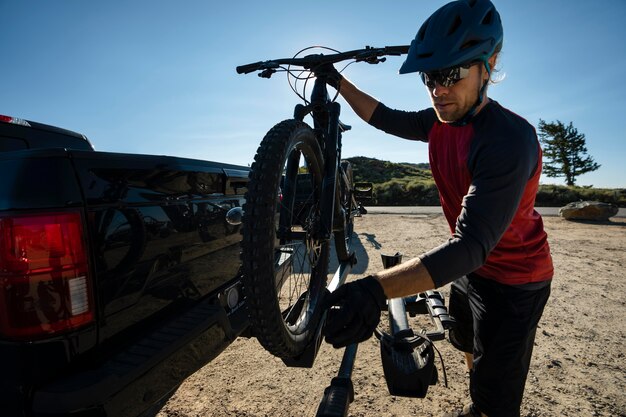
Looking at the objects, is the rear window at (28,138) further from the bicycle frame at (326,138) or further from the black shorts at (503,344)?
the black shorts at (503,344)

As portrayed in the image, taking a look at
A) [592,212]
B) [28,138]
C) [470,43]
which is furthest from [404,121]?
[592,212]

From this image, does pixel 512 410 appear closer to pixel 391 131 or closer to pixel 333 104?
pixel 391 131

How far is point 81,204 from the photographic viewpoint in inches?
50.1

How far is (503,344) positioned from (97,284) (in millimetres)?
2015

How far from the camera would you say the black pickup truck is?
1.17 metres

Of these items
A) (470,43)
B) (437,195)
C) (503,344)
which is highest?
(470,43)

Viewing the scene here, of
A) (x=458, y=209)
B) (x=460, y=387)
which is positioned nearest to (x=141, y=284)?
(x=458, y=209)

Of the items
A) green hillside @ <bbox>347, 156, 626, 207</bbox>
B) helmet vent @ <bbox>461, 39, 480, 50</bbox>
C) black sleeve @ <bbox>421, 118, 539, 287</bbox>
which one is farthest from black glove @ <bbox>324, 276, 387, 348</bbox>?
green hillside @ <bbox>347, 156, 626, 207</bbox>

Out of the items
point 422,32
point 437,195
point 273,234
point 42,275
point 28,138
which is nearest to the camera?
point 42,275

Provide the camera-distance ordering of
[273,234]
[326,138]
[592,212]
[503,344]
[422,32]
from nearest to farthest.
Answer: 1. [273,234]
2. [503,344]
3. [422,32]
4. [326,138]
5. [592,212]

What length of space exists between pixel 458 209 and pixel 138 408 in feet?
6.44

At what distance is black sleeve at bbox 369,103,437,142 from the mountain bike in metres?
0.36

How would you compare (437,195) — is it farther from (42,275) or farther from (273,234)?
(42,275)

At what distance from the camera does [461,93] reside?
171cm
